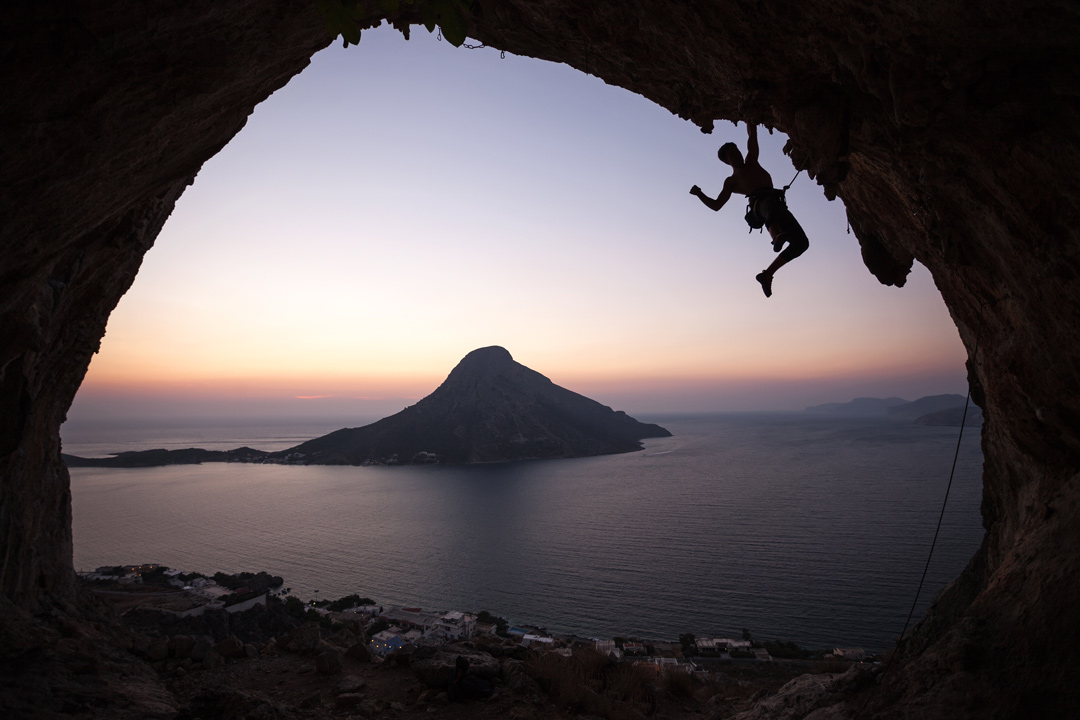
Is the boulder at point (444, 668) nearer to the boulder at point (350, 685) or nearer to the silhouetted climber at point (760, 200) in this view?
the boulder at point (350, 685)

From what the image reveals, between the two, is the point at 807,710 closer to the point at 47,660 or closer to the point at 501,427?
the point at 47,660

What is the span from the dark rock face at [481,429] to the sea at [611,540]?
23855mm

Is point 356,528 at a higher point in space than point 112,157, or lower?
lower

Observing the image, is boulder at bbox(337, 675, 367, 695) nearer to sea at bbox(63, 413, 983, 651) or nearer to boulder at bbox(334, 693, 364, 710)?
boulder at bbox(334, 693, 364, 710)

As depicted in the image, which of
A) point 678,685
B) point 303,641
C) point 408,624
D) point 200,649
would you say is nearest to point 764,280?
point 678,685

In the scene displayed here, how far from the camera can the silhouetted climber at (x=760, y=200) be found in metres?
5.52

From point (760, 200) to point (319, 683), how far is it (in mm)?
10565

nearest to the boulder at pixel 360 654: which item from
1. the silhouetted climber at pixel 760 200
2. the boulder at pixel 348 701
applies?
the boulder at pixel 348 701

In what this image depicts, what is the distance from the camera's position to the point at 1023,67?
295 centimetres

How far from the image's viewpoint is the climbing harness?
5.52 meters

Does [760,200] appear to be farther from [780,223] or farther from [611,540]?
[611,540]

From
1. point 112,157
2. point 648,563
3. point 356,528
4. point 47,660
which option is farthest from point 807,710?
point 356,528

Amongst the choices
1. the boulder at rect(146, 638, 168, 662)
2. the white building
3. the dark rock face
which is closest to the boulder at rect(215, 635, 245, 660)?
the boulder at rect(146, 638, 168, 662)

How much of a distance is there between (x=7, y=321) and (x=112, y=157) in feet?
7.64
